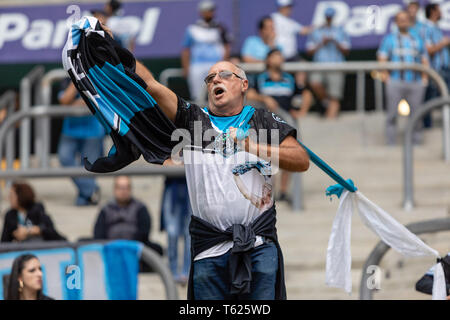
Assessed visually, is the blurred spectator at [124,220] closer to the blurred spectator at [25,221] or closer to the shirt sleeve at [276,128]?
the blurred spectator at [25,221]

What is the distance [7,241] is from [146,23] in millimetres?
6029

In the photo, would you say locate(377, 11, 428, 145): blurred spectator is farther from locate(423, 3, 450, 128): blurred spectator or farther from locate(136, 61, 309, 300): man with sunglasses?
locate(136, 61, 309, 300): man with sunglasses

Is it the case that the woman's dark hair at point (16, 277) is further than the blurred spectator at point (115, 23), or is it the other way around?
the blurred spectator at point (115, 23)

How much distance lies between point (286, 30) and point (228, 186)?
7649mm

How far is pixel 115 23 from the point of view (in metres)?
12.4

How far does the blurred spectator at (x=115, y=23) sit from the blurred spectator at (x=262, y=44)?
1512 mm

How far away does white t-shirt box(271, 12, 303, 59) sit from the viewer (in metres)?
12.7

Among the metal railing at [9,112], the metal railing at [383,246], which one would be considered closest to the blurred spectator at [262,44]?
the metal railing at [9,112]

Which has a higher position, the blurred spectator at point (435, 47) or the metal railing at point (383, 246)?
the blurred spectator at point (435, 47)

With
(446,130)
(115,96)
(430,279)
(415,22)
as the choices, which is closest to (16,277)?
(115,96)

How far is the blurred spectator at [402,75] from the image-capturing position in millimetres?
11703

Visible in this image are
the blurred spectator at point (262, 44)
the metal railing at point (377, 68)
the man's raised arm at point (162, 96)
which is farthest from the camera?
the blurred spectator at point (262, 44)

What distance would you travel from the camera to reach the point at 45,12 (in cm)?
1461

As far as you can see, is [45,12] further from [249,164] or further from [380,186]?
[249,164]
